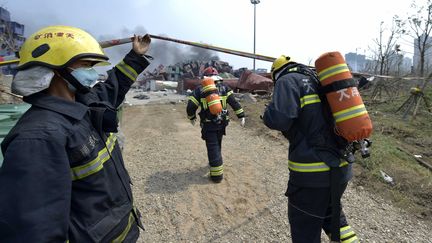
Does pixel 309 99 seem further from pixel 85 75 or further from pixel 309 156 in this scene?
pixel 85 75

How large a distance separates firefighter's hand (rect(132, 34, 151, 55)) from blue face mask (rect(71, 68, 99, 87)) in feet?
2.14

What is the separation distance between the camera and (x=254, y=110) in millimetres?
12000

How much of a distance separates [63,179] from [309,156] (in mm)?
1752

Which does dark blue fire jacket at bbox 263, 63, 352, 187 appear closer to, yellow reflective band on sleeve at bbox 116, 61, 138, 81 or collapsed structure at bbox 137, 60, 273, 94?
yellow reflective band on sleeve at bbox 116, 61, 138, 81

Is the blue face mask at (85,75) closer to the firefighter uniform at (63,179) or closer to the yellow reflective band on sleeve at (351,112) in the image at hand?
the firefighter uniform at (63,179)

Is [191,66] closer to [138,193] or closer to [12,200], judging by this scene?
[138,193]

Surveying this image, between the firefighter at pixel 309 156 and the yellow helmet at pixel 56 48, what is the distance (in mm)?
1417

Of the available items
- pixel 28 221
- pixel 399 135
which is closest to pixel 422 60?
pixel 399 135

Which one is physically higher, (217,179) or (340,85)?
(340,85)

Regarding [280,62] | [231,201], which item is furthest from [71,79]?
[231,201]

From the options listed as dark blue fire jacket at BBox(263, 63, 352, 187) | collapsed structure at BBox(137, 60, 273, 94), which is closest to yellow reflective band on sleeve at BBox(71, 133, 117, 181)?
dark blue fire jacket at BBox(263, 63, 352, 187)

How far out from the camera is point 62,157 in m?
1.26

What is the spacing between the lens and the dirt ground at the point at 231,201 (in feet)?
11.3

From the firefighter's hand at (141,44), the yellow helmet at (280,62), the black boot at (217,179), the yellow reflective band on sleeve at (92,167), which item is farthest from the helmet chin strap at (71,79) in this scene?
the black boot at (217,179)
